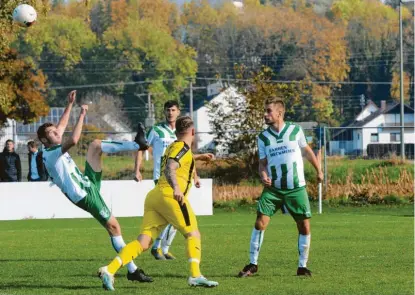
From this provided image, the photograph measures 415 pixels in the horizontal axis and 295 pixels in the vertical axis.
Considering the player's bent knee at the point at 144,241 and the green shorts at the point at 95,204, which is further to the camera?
the green shorts at the point at 95,204

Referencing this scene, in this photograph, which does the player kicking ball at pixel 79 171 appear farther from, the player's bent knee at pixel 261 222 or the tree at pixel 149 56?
the tree at pixel 149 56

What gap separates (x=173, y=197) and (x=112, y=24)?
442 feet

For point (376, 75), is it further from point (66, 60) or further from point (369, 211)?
point (369, 211)

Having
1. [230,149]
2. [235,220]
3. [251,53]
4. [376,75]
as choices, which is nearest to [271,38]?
[251,53]

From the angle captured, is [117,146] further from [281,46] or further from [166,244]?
[281,46]

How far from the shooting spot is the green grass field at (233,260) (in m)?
12.1

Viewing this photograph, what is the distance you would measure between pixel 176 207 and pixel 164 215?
0.19 meters

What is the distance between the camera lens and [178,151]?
A: 1199 cm

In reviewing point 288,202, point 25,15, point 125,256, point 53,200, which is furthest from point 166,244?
point 53,200

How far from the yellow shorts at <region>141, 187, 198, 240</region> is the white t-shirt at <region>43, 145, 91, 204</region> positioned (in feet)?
3.04

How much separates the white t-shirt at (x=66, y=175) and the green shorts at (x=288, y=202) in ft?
7.39

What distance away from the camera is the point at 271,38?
132 m

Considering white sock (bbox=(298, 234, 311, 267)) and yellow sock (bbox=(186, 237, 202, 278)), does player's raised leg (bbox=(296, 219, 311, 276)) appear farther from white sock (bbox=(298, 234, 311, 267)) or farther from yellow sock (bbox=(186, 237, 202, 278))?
yellow sock (bbox=(186, 237, 202, 278))

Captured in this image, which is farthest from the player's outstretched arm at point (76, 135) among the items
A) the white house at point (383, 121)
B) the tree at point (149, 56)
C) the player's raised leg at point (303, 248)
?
the tree at point (149, 56)
